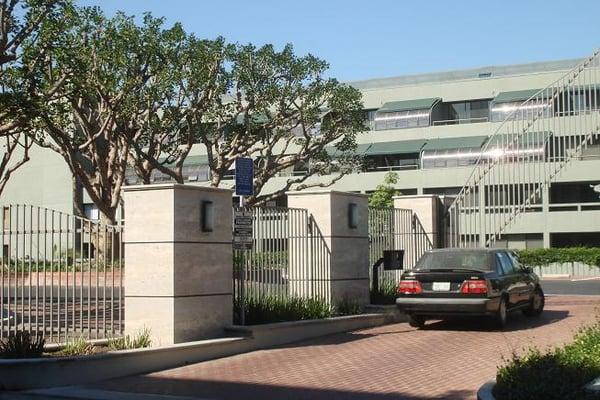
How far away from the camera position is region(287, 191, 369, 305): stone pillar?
16.0 meters

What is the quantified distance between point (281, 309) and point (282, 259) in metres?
1.05

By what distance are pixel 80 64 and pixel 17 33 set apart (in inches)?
158

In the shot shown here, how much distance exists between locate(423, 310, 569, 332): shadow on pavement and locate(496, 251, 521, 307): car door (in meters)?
0.51

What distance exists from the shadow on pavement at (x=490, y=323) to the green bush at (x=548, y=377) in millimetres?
6393

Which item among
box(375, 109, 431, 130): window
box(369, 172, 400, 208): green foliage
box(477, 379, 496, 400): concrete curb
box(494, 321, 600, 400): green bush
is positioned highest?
box(375, 109, 431, 130): window

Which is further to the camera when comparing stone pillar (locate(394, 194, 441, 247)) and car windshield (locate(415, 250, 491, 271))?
stone pillar (locate(394, 194, 441, 247))

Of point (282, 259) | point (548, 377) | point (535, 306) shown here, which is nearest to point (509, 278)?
point (535, 306)

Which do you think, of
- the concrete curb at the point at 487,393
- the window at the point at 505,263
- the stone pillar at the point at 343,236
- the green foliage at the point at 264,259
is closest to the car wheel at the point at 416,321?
the stone pillar at the point at 343,236

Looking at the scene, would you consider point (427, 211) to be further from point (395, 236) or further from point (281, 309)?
point (281, 309)

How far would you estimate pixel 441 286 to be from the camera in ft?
49.0

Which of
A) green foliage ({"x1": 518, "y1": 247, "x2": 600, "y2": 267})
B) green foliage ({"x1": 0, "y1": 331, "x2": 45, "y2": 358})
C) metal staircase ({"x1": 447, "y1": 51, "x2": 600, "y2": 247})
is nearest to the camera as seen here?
green foliage ({"x1": 0, "y1": 331, "x2": 45, "y2": 358})

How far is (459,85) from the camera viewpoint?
195 ft

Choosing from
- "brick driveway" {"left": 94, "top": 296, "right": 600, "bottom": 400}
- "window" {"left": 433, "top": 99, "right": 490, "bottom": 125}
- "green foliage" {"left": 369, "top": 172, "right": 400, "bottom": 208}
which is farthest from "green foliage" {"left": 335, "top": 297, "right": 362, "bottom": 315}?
"window" {"left": 433, "top": 99, "right": 490, "bottom": 125}

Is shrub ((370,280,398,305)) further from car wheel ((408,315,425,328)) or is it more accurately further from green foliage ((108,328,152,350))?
green foliage ((108,328,152,350))
